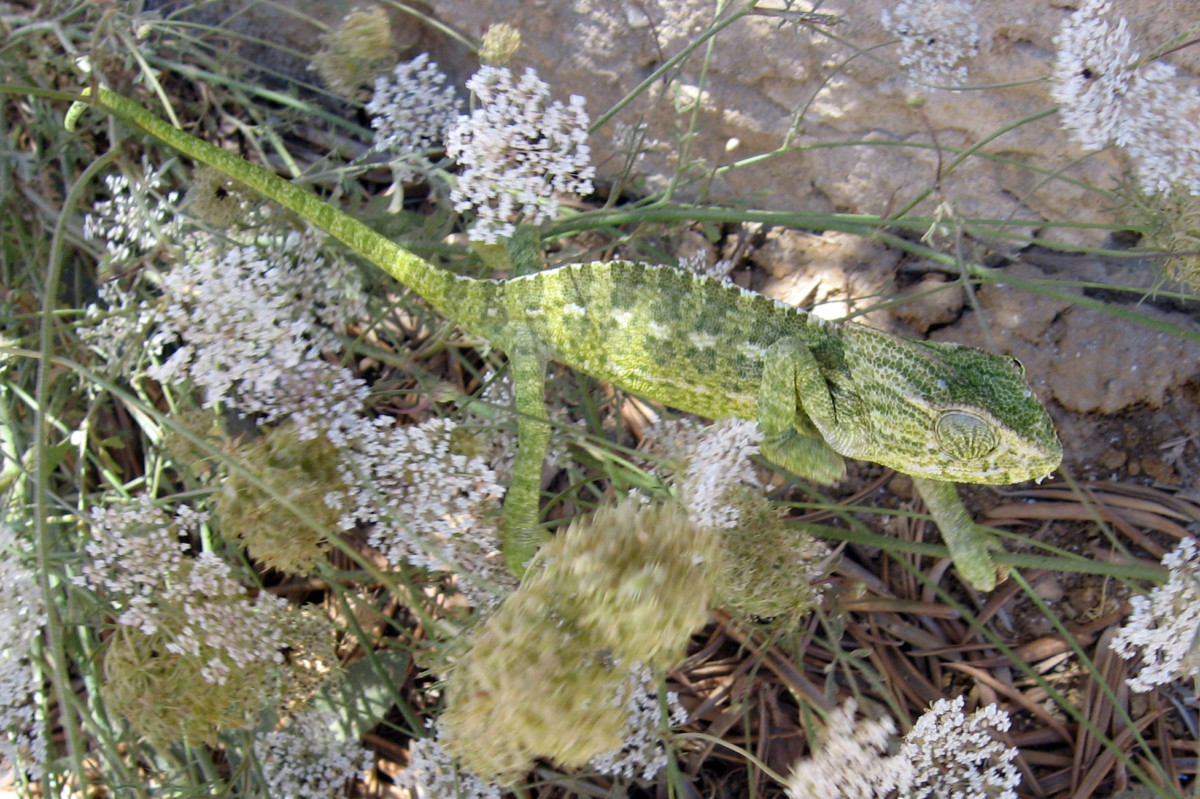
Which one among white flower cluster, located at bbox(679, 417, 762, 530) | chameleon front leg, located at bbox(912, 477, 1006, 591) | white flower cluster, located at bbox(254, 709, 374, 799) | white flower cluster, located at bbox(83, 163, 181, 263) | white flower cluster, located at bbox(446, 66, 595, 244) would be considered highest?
white flower cluster, located at bbox(446, 66, 595, 244)

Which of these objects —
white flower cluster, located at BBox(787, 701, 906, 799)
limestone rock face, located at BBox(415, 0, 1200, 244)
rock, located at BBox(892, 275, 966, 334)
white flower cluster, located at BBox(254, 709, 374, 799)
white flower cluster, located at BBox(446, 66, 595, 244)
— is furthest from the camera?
rock, located at BBox(892, 275, 966, 334)

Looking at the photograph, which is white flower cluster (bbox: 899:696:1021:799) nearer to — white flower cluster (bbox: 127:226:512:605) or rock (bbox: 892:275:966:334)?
white flower cluster (bbox: 127:226:512:605)

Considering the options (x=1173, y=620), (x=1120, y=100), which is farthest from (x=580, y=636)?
(x=1120, y=100)

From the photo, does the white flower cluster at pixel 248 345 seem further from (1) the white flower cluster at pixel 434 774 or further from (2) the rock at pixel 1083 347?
(2) the rock at pixel 1083 347

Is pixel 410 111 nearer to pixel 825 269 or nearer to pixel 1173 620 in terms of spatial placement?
pixel 825 269

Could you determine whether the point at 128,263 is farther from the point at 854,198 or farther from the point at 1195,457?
the point at 1195,457

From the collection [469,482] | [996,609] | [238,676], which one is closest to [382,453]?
[469,482]

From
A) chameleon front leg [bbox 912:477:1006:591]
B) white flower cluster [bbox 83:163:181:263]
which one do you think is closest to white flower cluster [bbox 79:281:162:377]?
white flower cluster [bbox 83:163:181:263]
